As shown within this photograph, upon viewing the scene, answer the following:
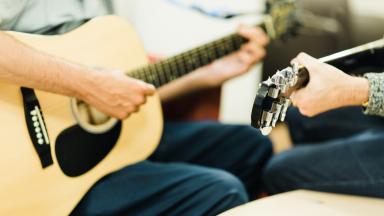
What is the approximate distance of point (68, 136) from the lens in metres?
0.98

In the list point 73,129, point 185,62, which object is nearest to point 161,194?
point 73,129

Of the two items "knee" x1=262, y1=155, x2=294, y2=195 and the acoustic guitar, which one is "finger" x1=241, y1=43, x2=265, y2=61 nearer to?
the acoustic guitar

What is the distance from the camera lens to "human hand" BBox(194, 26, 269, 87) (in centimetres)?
129

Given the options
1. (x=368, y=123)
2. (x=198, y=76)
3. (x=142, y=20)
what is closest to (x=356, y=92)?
(x=368, y=123)

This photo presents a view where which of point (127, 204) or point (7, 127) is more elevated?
point (7, 127)

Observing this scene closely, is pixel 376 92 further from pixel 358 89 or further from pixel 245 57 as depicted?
pixel 245 57

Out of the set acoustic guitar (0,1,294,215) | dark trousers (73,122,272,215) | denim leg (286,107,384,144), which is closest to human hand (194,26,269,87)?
acoustic guitar (0,1,294,215)

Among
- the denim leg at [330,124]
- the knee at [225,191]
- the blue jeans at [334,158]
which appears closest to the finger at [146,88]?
the knee at [225,191]

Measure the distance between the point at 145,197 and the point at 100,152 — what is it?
16 centimetres

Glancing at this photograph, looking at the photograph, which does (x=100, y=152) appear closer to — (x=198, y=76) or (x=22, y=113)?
(x=22, y=113)

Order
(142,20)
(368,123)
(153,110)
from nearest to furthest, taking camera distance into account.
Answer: (153,110) < (368,123) < (142,20)

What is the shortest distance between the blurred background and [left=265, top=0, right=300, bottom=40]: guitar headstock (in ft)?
1.42

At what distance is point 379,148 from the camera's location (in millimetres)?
1068

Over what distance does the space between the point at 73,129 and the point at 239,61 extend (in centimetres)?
57
